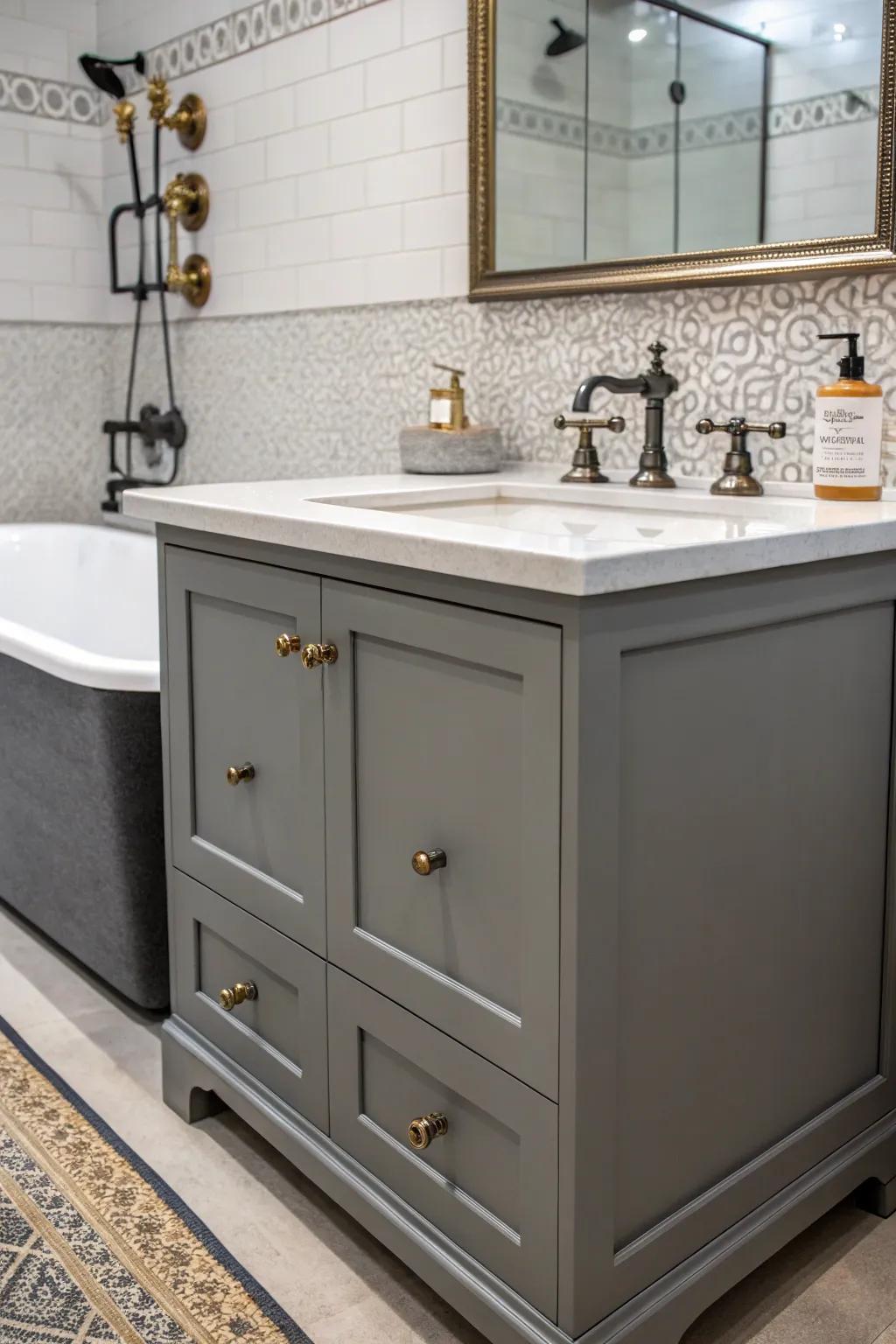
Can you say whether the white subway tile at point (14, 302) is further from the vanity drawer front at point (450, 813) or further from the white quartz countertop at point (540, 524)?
the vanity drawer front at point (450, 813)

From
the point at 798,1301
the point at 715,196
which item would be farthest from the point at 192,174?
the point at 798,1301

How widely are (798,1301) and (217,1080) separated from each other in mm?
848

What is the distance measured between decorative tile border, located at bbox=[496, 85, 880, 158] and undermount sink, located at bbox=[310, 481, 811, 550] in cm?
53

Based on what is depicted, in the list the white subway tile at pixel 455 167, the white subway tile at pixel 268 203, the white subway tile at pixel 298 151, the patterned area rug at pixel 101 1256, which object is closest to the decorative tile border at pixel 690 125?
the white subway tile at pixel 455 167

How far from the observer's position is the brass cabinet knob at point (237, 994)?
1788mm

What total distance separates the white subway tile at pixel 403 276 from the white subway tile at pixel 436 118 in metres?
0.21

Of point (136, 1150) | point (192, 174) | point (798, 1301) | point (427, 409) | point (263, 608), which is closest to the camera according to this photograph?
point (798, 1301)

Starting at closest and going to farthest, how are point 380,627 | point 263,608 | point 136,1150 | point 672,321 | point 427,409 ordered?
point 380,627 → point 263,608 → point 136,1150 → point 672,321 → point 427,409

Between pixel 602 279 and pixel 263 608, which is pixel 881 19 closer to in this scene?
pixel 602 279

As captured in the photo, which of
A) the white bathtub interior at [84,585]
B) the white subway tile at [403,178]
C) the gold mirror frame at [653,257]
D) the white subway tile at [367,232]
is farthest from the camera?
the white bathtub interior at [84,585]

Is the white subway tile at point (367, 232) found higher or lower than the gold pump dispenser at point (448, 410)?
higher

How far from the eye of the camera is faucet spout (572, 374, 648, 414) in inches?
73.1

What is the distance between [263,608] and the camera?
165 centimetres

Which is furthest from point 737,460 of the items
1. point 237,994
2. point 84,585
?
point 84,585
